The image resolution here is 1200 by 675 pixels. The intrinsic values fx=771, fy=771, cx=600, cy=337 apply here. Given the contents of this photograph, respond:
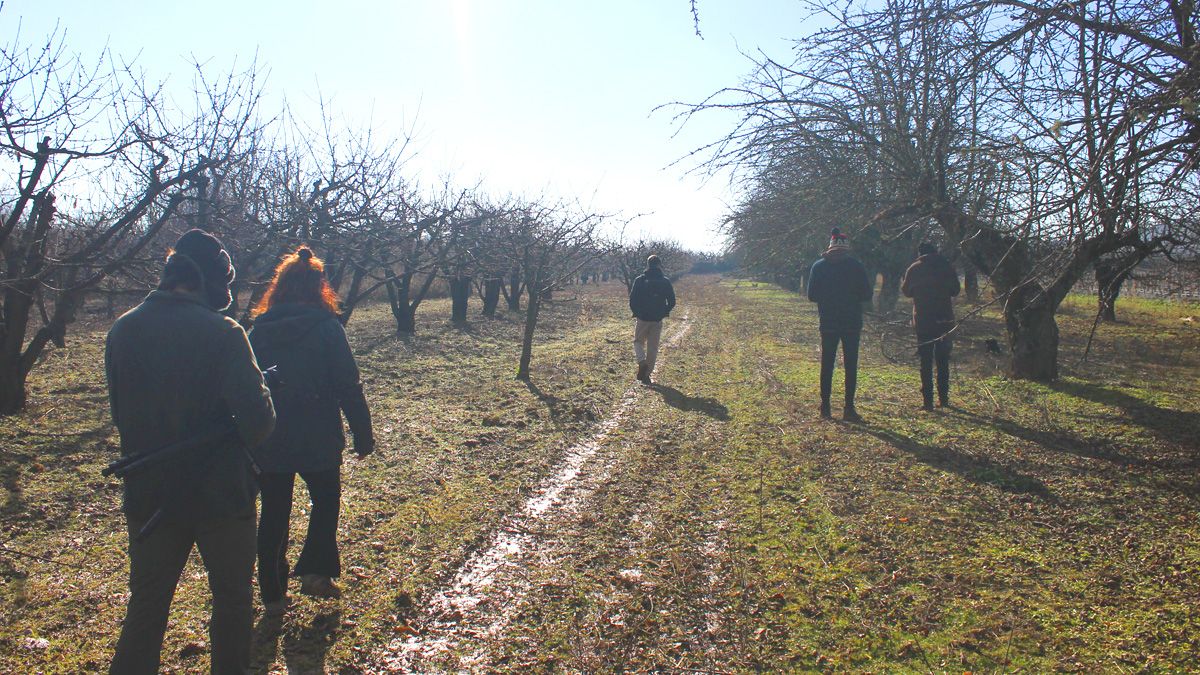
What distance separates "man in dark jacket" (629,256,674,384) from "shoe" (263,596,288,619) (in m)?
7.45

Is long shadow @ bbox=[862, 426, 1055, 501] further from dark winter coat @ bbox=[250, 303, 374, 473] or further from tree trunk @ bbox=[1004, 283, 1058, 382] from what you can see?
dark winter coat @ bbox=[250, 303, 374, 473]

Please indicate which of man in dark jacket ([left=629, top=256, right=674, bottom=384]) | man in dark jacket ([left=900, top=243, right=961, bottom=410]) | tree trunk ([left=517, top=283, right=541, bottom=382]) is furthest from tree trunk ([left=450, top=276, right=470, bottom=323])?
man in dark jacket ([left=900, top=243, right=961, bottom=410])

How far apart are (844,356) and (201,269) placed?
6.59 metres

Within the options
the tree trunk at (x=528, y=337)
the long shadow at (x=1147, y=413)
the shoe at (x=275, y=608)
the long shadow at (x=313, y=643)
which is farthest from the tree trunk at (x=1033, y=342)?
the shoe at (x=275, y=608)

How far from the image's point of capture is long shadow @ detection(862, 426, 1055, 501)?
566 centimetres

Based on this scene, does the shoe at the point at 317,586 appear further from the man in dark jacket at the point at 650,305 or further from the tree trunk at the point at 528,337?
the tree trunk at the point at 528,337

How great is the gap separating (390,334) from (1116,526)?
1699cm

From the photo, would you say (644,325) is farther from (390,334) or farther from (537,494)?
(390,334)

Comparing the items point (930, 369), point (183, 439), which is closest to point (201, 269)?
point (183, 439)

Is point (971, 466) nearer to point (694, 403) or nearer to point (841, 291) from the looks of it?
point (841, 291)

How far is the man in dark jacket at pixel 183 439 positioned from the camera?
2.72 metres

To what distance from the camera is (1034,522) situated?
4.92m

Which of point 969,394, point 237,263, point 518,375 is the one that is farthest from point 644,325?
point 237,263

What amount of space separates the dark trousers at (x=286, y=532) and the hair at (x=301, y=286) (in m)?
0.82
